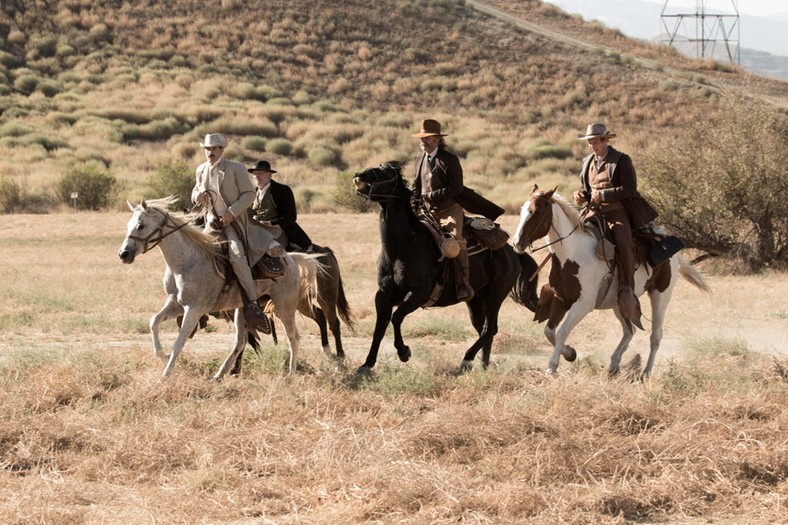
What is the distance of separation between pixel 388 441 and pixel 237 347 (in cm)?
319

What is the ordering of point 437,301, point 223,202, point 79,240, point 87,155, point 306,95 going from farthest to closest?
point 306,95
point 87,155
point 79,240
point 437,301
point 223,202

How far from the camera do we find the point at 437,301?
11258 millimetres

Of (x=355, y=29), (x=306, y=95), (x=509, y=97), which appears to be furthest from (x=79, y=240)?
(x=355, y=29)

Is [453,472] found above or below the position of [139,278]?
above

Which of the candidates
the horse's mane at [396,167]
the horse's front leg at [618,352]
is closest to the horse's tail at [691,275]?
the horse's front leg at [618,352]

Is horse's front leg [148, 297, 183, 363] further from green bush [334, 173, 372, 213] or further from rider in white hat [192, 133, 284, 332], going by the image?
green bush [334, 173, 372, 213]

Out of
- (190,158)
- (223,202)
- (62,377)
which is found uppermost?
(223,202)

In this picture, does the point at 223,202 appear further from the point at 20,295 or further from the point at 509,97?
the point at 509,97

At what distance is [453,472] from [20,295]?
1188 cm

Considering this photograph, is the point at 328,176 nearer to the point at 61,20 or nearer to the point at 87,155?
the point at 87,155

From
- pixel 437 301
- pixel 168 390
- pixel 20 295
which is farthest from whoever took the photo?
pixel 20 295

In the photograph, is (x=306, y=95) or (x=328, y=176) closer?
(x=328, y=176)

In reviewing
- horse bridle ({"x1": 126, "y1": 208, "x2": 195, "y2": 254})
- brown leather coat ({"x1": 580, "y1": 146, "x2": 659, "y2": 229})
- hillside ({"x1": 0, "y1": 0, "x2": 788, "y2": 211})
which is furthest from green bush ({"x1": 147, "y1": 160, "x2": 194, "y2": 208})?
brown leather coat ({"x1": 580, "y1": 146, "x2": 659, "y2": 229})

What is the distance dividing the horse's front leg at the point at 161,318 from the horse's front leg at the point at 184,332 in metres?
0.09
